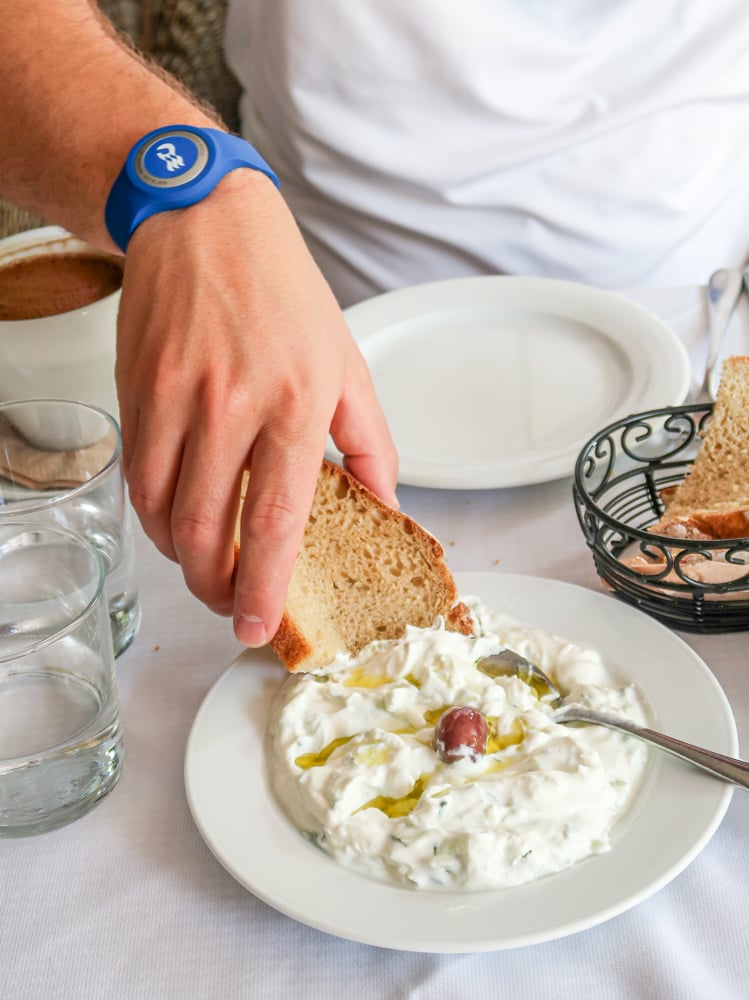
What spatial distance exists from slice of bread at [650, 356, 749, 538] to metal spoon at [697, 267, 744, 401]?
0.74ft

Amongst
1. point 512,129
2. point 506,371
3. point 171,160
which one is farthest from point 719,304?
point 171,160

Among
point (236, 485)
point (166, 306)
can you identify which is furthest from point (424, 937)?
point (166, 306)

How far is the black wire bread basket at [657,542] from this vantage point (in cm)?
85

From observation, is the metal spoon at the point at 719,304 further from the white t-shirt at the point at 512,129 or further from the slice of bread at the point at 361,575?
the slice of bread at the point at 361,575

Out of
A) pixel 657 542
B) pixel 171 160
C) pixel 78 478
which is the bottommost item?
pixel 78 478

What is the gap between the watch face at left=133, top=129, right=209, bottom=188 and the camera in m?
0.93

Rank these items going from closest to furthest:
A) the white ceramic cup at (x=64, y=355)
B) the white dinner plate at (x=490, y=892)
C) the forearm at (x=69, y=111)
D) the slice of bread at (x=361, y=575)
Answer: the white dinner plate at (x=490, y=892)
the slice of bread at (x=361, y=575)
the forearm at (x=69, y=111)
the white ceramic cup at (x=64, y=355)

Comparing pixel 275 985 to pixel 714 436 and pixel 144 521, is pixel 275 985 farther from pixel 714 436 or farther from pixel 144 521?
pixel 714 436

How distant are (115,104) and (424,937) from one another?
817mm

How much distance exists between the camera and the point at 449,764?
71 cm

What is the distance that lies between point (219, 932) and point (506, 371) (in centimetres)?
82

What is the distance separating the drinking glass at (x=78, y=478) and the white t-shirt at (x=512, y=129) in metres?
0.78

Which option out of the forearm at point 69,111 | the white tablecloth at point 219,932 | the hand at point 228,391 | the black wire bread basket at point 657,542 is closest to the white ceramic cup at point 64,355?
the forearm at point 69,111

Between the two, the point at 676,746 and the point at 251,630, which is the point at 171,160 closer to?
the point at 251,630
